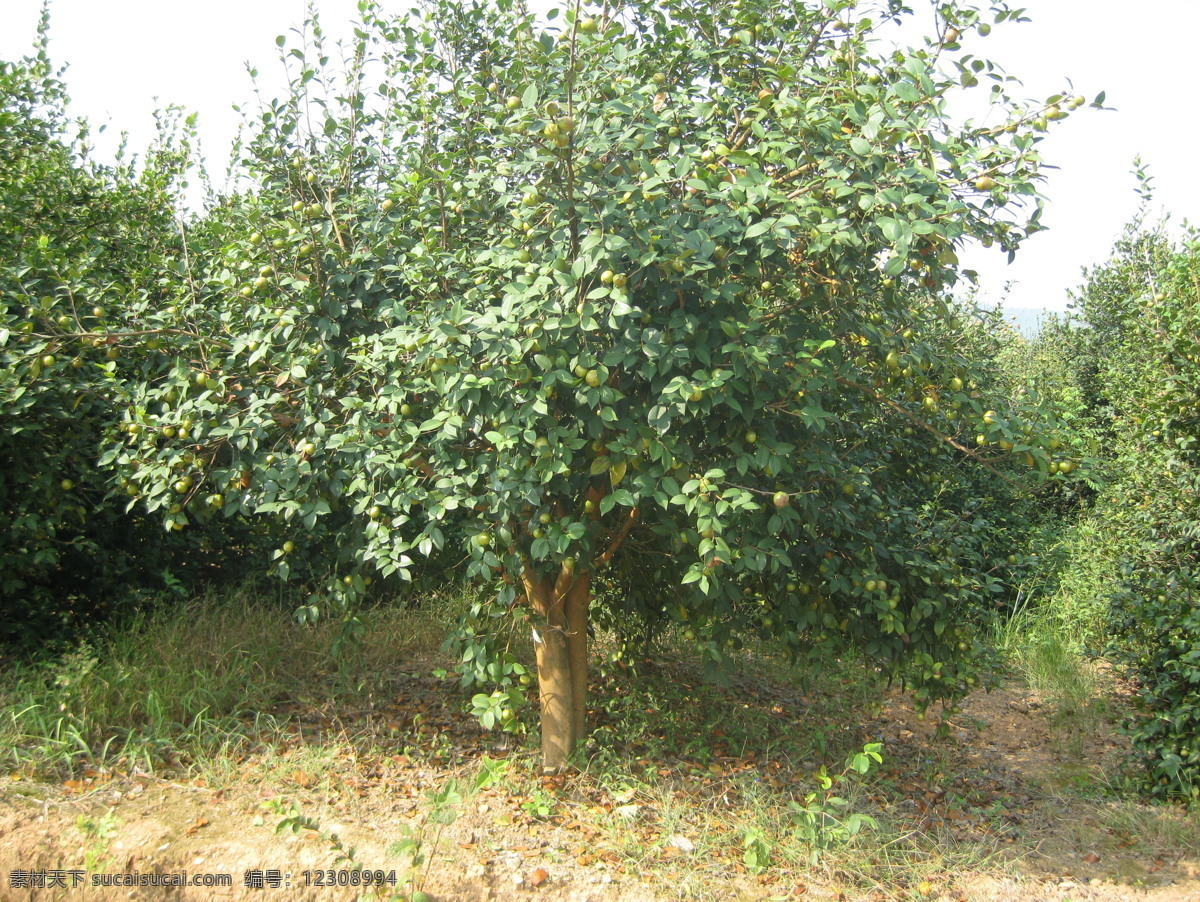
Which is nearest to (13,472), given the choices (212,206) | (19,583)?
(19,583)

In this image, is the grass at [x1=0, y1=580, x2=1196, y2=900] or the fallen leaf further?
the grass at [x1=0, y1=580, x2=1196, y2=900]

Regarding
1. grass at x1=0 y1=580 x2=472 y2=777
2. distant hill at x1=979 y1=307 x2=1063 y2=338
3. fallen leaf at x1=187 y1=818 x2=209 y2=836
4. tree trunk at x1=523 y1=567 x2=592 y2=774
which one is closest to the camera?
fallen leaf at x1=187 y1=818 x2=209 y2=836

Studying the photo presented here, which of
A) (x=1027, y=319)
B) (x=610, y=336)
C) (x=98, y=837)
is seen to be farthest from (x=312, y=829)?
(x=1027, y=319)

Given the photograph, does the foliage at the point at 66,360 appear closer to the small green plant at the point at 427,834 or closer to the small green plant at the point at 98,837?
the small green plant at the point at 98,837

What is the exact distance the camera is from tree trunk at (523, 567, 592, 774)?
157 inches

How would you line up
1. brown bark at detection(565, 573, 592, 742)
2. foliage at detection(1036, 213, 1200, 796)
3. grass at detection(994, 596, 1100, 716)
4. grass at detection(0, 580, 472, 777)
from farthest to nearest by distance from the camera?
grass at detection(994, 596, 1100, 716) → foliage at detection(1036, 213, 1200, 796) → brown bark at detection(565, 573, 592, 742) → grass at detection(0, 580, 472, 777)

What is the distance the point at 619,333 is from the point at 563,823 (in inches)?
83.2

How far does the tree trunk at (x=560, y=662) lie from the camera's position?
13.1ft

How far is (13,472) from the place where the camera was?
405 centimetres

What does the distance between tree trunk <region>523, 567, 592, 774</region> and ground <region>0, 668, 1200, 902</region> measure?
0.16m

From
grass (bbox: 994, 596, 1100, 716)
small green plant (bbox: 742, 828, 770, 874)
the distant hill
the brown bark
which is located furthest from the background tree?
the distant hill

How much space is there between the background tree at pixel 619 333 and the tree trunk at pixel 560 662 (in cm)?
2

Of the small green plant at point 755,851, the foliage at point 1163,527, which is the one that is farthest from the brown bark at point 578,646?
the foliage at point 1163,527

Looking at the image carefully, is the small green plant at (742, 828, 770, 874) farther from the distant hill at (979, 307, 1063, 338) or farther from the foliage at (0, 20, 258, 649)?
the distant hill at (979, 307, 1063, 338)
